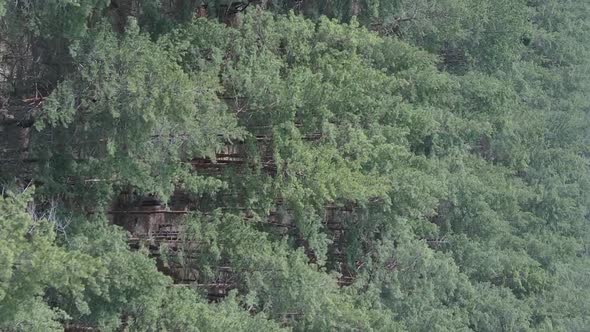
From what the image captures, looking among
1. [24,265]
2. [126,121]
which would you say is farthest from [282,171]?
[24,265]

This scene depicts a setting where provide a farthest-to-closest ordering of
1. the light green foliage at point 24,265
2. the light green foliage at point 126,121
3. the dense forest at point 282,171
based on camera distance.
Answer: the dense forest at point 282,171
the light green foliage at point 126,121
the light green foliage at point 24,265

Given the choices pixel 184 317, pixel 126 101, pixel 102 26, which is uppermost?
pixel 102 26

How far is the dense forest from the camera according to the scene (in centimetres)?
1744

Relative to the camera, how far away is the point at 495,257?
29.7 m

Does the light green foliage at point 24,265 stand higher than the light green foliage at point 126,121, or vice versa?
the light green foliage at point 126,121

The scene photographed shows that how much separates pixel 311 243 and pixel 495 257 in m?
9.95

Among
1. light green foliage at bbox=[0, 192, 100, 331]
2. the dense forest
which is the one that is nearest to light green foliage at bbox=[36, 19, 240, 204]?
the dense forest

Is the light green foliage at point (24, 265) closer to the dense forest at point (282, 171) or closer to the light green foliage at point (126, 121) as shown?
the dense forest at point (282, 171)

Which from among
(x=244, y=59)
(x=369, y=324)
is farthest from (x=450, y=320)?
(x=244, y=59)

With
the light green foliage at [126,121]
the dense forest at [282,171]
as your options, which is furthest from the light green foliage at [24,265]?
the light green foliage at [126,121]

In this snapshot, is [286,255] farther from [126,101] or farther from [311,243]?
[126,101]

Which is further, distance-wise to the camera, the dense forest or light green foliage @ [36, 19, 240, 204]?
the dense forest

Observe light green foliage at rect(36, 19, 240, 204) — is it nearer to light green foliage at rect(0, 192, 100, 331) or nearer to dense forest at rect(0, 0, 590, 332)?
dense forest at rect(0, 0, 590, 332)

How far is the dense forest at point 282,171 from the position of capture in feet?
57.2
